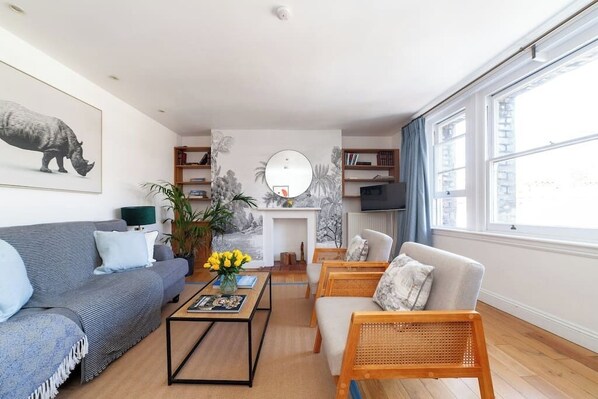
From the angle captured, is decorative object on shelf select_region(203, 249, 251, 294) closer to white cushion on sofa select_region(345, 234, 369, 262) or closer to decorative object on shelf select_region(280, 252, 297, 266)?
white cushion on sofa select_region(345, 234, 369, 262)

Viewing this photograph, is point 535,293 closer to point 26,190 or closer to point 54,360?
point 54,360

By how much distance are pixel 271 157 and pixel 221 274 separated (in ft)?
8.98

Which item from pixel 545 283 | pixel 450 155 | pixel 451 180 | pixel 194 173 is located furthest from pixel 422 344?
pixel 194 173

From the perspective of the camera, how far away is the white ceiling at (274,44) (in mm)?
1653

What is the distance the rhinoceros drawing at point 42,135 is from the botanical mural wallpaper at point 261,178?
193 centimetres

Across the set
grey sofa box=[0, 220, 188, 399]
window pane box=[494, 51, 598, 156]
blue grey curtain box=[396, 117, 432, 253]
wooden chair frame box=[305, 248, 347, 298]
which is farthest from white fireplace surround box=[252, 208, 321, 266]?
window pane box=[494, 51, 598, 156]

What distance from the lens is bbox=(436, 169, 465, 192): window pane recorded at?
306 cm

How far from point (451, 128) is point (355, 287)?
277 cm

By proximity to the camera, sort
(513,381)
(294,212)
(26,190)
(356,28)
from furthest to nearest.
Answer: (294,212) < (26,190) < (356,28) < (513,381)

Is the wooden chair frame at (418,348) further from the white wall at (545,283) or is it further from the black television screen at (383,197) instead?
the black television screen at (383,197)

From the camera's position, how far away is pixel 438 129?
3.49m

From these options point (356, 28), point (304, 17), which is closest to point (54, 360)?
point (304, 17)

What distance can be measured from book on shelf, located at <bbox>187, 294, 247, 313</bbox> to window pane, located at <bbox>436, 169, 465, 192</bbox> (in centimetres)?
292

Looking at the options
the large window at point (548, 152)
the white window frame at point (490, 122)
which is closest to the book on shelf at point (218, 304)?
the white window frame at point (490, 122)
